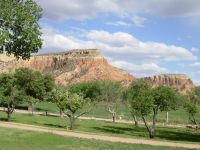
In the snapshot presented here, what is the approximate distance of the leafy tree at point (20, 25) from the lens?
23.6m

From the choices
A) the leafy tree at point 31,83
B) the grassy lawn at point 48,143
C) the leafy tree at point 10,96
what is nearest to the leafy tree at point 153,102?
the grassy lawn at point 48,143

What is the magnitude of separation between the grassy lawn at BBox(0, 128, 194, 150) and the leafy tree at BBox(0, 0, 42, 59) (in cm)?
698

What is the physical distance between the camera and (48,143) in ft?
107

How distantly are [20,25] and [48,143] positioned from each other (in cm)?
1149

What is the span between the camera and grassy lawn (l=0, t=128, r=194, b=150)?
1165 inches

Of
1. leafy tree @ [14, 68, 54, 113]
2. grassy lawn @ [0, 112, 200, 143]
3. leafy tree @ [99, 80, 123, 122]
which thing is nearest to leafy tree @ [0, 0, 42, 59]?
grassy lawn @ [0, 112, 200, 143]

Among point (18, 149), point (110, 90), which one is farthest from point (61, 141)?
point (110, 90)

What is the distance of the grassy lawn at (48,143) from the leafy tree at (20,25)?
6983 millimetres

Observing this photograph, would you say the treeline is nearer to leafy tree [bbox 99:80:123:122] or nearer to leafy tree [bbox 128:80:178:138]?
leafy tree [bbox 128:80:178:138]

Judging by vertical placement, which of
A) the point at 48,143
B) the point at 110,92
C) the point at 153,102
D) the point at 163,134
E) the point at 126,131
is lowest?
the point at 163,134

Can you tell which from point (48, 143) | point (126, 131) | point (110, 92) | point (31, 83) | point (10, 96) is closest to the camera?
point (48, 143)

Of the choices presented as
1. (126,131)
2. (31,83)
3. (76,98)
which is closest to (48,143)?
(76,98)

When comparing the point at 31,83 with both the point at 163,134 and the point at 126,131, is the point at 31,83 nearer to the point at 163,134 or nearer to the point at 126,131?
the point at 126,131

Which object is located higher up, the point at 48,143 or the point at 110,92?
the point at 110,92
